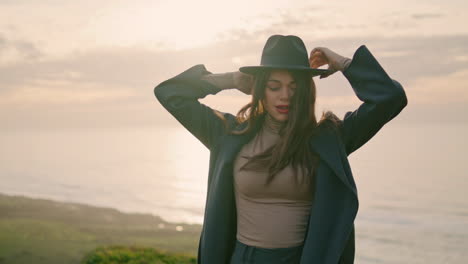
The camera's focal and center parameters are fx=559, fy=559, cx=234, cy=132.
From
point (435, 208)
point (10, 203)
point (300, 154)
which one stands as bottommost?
point (435, 208)

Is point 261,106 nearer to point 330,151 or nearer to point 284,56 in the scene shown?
point 284,56

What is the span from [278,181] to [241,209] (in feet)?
1.42

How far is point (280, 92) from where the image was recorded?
382 cm

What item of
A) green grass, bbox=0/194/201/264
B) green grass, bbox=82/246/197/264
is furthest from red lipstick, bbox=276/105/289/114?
green grass, bbox=0/194/201/264

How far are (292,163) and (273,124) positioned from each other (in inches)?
14.1

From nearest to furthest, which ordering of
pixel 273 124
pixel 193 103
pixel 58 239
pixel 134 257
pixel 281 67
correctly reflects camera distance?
pixel 281 67 < pixel 273 124 < pixel 193 103 < pixel 134 257 < pixel 58 239

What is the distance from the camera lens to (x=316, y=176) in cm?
383

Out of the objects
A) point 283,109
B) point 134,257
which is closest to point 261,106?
point 283,109

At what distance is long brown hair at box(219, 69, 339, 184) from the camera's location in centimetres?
376

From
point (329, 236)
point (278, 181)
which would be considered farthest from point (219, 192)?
point (329, 236)

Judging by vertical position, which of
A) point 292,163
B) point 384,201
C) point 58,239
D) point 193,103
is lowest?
point 384,201

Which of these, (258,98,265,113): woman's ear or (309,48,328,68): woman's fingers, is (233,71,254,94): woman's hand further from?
(309,48,328,68): woman's fingers

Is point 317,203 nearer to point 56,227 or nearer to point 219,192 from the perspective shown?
point 219,192

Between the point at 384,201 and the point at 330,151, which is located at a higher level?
the point at 330,151
